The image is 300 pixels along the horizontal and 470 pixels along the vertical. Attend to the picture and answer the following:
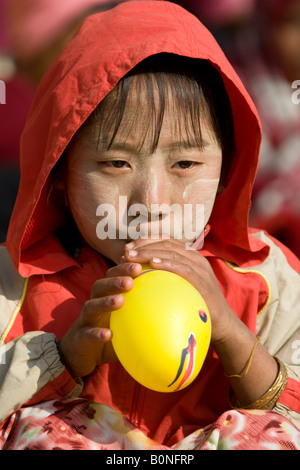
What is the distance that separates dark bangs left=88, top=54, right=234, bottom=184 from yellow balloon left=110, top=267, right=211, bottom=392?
37cm

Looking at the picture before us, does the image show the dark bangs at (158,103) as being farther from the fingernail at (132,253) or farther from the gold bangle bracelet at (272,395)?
the gold bangle bracelet at (272,395)

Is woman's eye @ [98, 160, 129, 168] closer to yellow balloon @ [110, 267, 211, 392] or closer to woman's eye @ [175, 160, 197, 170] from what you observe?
woman's eye @ [175, 160, 197, 170]

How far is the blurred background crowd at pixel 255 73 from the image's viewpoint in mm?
3002

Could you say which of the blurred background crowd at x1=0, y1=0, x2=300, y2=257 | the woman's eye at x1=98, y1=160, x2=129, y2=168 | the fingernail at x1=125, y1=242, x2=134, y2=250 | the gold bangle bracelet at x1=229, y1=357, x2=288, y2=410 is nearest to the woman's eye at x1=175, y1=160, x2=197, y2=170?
the woman's eye at x1=98, y1=160, x2=129, y2=168

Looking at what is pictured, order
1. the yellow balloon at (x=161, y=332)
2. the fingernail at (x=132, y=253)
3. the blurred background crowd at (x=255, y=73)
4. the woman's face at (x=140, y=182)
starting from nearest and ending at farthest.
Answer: the yellow balloon at (x=161, y=332)
the fingernail at (x=132, y=253)
the woman's face at (x=140, y=182)
the blurred background crowd at (x=255, y=73)

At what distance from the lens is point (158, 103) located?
1671 mm

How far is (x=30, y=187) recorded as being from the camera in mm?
1830

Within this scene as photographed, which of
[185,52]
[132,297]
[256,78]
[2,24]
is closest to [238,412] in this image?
[132,297]

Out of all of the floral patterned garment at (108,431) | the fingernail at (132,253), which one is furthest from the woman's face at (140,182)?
the floral patterned garment at (108,431)

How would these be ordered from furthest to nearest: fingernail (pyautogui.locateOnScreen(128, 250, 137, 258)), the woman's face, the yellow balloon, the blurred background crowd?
1. the blurred background crowd
2. the woman's face
3. fingernail (pyautogui.locateOnScreen(128, 250, 137, 258))
4. the yellow balloon

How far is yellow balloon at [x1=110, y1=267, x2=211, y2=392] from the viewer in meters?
1.40

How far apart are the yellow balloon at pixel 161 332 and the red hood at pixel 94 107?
0.43 meters
